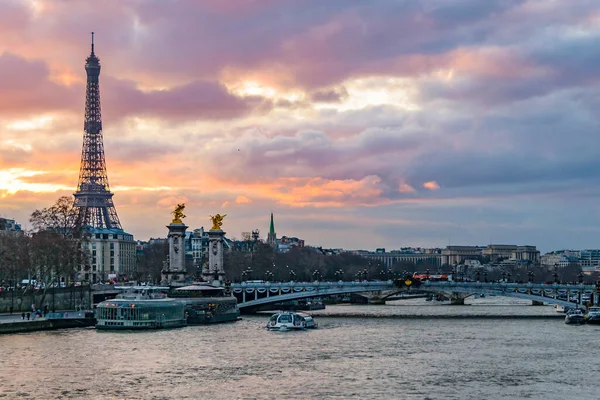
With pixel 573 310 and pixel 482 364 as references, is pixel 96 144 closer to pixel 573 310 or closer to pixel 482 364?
pixel 573 310

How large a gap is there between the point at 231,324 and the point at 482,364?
3458cm

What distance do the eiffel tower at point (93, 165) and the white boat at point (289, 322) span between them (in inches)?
3772

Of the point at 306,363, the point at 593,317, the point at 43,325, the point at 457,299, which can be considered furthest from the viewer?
the point at 457,299

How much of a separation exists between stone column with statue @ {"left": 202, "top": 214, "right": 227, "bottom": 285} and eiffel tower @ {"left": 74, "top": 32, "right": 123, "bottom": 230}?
2334 inches

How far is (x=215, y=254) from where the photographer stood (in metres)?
119

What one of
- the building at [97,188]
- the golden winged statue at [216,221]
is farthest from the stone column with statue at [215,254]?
the building at [97,188]

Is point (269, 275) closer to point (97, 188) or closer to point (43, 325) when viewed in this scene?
point (97, 188)

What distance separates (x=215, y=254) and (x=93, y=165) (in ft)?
216

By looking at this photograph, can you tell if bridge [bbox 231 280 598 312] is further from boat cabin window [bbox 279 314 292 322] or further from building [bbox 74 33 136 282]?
building [bbox 74 33 136 282]

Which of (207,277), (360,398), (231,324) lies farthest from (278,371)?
(207,277)

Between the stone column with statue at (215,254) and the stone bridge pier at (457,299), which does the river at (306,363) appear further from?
the stone bridge pier at (457,299)

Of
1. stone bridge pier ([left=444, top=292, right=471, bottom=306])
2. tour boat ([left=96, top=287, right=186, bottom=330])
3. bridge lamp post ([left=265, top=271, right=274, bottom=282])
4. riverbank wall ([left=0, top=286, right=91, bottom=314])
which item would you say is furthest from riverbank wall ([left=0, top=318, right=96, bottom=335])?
bridge lamp post ([left=265, top=271, right=274, bottom=282])

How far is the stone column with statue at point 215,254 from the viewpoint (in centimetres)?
11619

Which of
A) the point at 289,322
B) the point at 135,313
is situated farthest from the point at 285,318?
the point at 135,313
